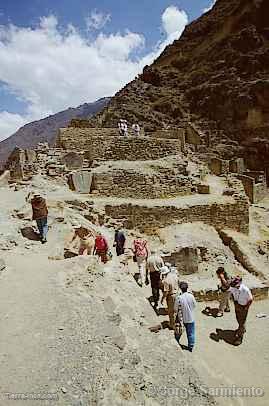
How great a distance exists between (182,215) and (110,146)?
4.82 metres

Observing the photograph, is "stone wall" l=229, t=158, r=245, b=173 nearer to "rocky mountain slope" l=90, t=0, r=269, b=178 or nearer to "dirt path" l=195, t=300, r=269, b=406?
"rocky mountain slope" l=90, t=0, r=269, b=178

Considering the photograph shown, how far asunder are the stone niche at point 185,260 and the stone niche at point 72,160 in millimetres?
6553

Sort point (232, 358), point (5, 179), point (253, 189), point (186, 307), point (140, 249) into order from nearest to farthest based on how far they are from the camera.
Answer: point (186, 307) → point (232, 358) → point (140, 249) → point (5, 179) → point (253, 189)

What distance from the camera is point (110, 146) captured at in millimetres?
16422

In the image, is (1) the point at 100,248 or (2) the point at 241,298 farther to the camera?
(1) the point at 100,248

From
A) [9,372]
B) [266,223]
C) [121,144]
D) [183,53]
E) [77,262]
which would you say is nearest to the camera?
[9,372]

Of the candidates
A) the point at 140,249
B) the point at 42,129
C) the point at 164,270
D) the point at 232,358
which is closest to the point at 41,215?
the point at 140,249

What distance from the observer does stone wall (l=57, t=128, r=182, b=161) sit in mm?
16344

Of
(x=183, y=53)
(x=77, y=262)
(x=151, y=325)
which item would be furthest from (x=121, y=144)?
(x=183, y=53)

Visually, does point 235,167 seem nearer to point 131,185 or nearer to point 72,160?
point 131,185

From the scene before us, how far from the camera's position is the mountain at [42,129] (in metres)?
58.4

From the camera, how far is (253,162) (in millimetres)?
34406

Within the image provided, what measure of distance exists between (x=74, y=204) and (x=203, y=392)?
889cm

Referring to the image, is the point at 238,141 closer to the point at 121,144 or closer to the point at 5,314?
the point at 121,144
